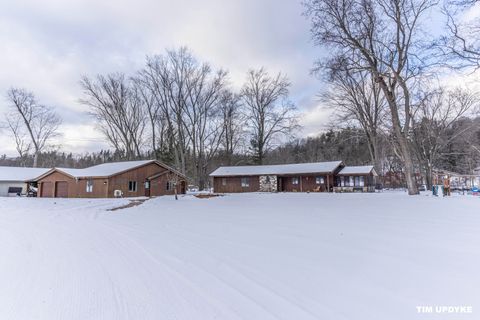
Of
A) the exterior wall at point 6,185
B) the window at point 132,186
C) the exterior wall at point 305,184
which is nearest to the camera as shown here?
the window at point 132,186

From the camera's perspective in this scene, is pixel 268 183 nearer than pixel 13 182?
Yes

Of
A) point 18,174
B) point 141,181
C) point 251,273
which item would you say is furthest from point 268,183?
point 18,174

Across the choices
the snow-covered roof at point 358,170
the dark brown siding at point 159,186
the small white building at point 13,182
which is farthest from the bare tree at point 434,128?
the small white building at point 13,182

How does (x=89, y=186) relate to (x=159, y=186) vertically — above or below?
above

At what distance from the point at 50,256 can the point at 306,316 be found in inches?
202

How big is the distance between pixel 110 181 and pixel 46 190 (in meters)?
9.05

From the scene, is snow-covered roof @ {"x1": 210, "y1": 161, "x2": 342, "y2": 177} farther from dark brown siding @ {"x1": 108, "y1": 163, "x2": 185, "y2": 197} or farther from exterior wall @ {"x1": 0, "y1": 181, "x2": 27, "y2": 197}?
exterior wall @ {"x1": 0, "y1": 181, "x2": 27, "y2": 197}

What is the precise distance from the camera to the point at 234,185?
34.0 meters

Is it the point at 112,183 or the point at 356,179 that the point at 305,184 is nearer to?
the point at 356,179

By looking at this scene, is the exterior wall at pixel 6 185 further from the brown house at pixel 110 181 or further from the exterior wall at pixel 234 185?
the exterior wall at pixel 234 185

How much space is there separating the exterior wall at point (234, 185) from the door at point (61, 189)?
1619 cm

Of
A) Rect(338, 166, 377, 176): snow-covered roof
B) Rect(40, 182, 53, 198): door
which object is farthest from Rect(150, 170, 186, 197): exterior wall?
Rect(338, 166, 377, 176): snow-covered roof

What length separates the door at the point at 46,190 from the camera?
93.2 feet

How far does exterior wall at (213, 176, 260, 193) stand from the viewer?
3300cm
